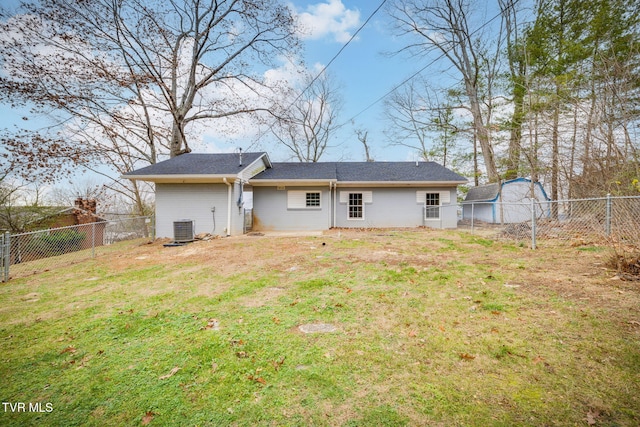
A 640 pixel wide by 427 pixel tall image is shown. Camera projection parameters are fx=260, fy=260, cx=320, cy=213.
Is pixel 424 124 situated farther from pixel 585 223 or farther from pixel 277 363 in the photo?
pixel 277 363

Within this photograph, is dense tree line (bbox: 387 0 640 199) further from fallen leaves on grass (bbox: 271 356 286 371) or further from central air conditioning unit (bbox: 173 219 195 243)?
central air conditioning unit (bbox: 173 219 195 243)

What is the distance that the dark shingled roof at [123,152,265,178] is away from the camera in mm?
10180

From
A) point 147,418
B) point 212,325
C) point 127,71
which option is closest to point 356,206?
point 212,325

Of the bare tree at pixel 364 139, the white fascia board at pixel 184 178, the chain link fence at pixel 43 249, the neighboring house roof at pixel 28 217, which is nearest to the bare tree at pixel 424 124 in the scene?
the bare tree at pixel 364 139

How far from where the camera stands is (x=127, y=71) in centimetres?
1303

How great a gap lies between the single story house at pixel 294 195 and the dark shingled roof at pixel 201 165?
2 cm

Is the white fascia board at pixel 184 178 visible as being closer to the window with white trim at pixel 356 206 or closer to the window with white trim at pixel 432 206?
the window with white trim at pixel 356 206

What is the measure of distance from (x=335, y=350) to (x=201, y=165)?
35.3 feet

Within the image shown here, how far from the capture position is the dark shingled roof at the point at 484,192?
602 inches

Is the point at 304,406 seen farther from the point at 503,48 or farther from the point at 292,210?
the point at 503,48

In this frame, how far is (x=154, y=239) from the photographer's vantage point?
34.5 feet

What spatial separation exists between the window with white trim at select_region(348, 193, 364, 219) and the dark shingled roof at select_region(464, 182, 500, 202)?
291 inches

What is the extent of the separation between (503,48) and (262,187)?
16.2 meters

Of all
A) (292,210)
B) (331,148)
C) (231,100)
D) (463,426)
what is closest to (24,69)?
(231,100)
